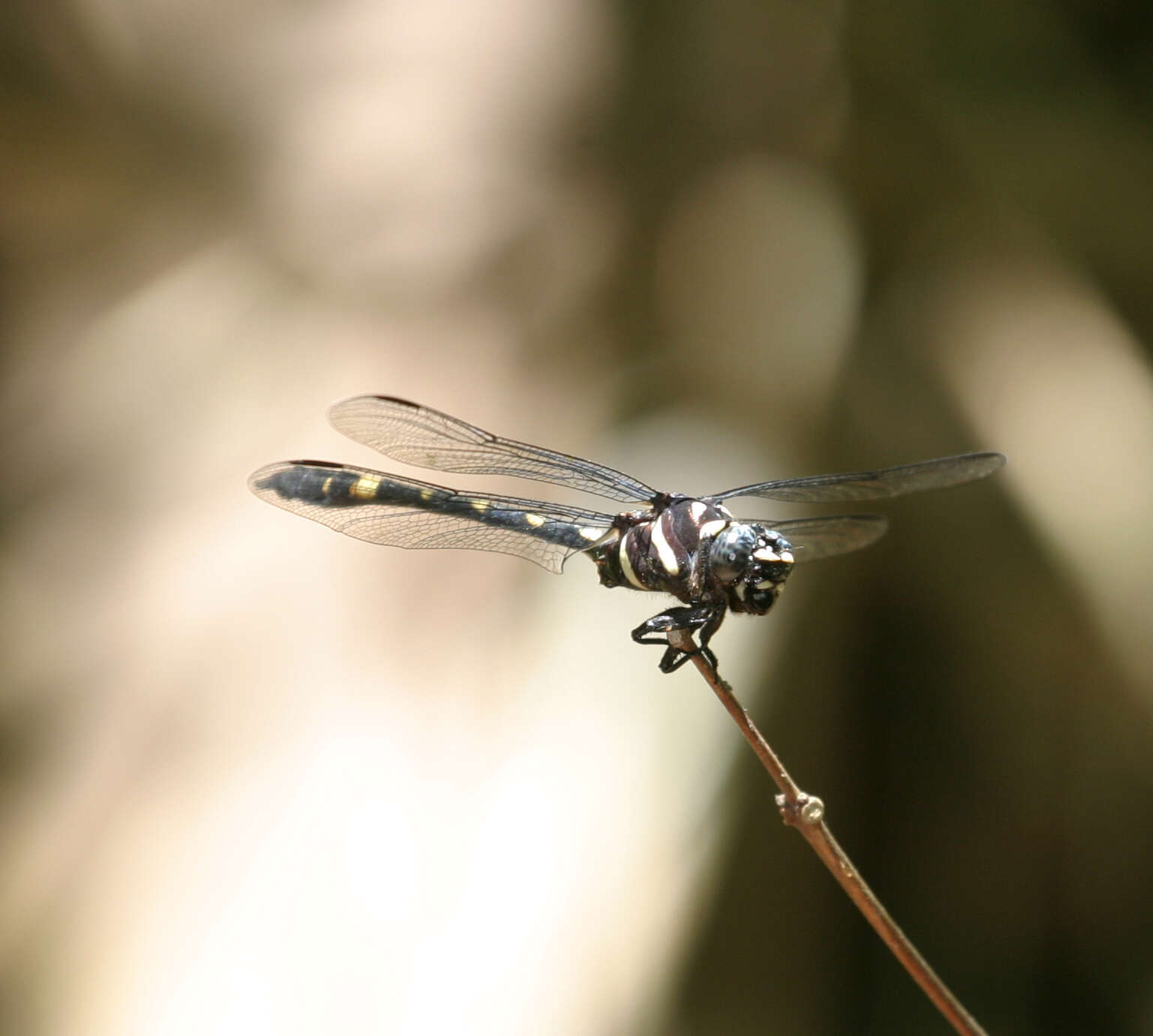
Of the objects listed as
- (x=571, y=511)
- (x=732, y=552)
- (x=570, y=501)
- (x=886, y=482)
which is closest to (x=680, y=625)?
(x=732, y=552)

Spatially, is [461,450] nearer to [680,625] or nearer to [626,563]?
[626,563]

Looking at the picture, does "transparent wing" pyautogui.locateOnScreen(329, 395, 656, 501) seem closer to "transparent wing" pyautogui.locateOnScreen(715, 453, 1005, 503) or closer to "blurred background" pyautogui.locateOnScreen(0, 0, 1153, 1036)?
"transparent wing" pyautogui.locateOnScreen(715, 453, 1005, 503)

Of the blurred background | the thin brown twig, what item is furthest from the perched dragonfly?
the blurred background

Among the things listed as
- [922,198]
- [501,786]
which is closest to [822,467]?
[922,198]

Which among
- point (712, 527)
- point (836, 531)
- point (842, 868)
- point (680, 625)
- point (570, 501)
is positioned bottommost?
point (842, 868)

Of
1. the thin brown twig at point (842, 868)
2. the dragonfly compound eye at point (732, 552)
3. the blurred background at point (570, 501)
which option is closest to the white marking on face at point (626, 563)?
the dragonfly compound eye at point (732, 552)

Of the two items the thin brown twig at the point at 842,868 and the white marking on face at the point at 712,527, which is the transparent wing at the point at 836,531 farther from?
the thin brown twig at the point at 842,868

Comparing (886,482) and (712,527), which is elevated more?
(886,482)
